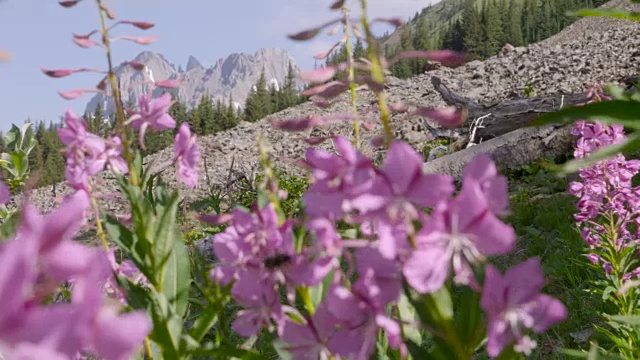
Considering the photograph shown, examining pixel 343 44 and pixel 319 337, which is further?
pixel 343 44

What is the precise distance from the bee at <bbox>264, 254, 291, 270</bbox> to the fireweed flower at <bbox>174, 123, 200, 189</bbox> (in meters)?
0.79

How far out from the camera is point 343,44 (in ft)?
3.92

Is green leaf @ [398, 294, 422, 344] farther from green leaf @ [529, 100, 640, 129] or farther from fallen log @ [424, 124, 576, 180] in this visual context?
fallen log @ [424, 124, 576, 180]

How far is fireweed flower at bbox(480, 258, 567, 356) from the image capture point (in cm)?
72

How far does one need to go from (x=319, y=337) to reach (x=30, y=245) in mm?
513

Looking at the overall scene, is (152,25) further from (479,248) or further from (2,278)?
(2,278)

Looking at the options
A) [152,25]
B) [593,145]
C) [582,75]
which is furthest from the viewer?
[582,75]

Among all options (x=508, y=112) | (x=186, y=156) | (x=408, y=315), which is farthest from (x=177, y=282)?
(x=508, y=112)

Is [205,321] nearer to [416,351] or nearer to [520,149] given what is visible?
[416,351]

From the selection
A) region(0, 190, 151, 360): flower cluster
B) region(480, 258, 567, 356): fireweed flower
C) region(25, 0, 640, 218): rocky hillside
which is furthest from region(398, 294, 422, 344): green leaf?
region(25, 0, 640, 218): rocky hillside

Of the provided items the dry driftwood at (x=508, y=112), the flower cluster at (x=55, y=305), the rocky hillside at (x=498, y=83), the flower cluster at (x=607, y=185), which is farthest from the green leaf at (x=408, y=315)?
the rocky hillside at (x=498, y=83)

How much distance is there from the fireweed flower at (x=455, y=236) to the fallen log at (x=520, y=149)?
21.0ft

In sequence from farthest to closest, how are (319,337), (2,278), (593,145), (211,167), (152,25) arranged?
(211,167)
(593,145)
(152,25)
(319,337)
(2,278)

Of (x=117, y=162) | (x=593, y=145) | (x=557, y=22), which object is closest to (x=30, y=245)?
(x=117, y=162)
